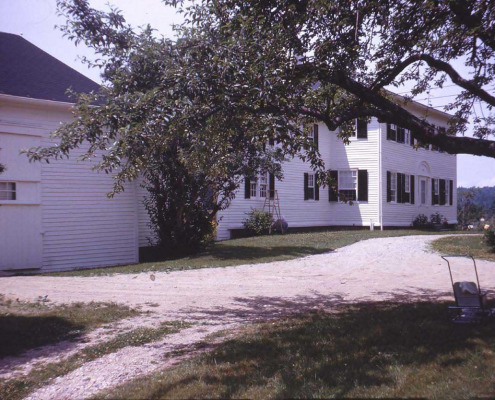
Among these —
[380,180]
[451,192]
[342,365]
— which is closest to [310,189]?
[380,180]

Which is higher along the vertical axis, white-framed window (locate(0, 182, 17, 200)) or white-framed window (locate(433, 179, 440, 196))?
white-framed window (locate(433, 179, 440, 196))

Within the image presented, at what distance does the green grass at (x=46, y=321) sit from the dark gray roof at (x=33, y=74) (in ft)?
24.0

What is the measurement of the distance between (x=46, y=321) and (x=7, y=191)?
7425 millimetres

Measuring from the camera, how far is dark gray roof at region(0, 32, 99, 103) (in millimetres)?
13609

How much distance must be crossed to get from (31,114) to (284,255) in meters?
8.43

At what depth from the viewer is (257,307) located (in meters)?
8.23

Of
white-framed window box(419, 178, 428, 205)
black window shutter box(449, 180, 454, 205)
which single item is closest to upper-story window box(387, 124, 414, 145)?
white-framed window box(419, 178, 428, 205)

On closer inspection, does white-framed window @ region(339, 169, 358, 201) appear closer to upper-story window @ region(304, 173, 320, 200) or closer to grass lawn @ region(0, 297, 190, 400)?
upper-story window @ region(304, 173, 320, 200)

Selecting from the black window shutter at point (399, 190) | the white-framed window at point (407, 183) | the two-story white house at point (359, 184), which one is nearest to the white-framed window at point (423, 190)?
the two-story white house at point (359, 184)

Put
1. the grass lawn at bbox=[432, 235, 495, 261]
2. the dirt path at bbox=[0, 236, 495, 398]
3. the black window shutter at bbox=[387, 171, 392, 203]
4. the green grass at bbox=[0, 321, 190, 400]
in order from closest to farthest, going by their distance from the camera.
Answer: the green grass at bbox=[0, 321, 190, 400], the dirt path at bbox=[0, 236, 495, 398], the grass lawn at bbox=[432, 235, 495, 261], the black window shutter at bbox=[387, 171, 392, 203]

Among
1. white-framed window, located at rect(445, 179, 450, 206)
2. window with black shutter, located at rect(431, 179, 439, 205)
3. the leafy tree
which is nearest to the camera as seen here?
window with black shutter, located at rect(431, 179, 439, 205)

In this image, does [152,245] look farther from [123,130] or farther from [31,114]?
[123,130]

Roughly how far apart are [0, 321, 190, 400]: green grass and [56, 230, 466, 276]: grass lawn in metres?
5.80

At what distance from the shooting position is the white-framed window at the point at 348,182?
24.0 m
